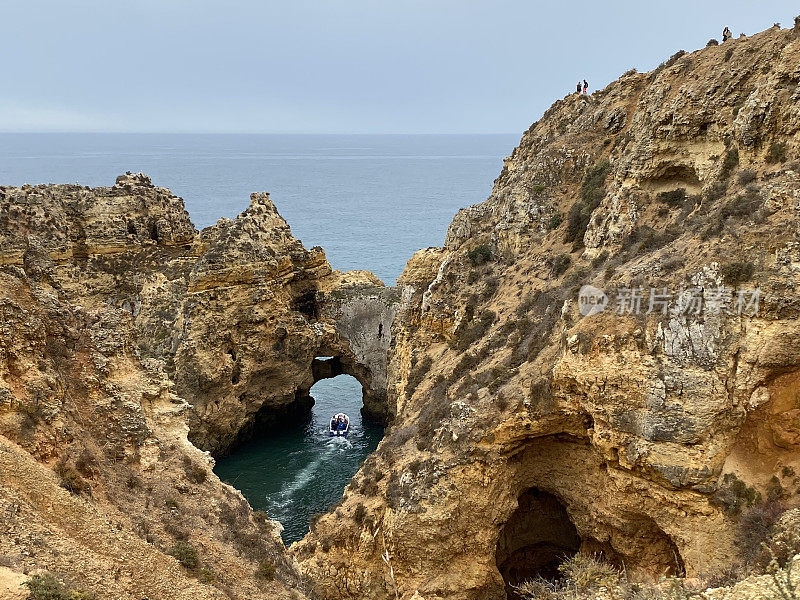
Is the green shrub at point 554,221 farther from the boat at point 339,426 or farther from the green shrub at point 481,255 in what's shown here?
the boat at point 339,426

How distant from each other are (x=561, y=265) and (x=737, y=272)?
10555mm

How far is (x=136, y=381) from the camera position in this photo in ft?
61.8

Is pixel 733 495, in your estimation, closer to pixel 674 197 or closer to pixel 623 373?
pixel 623 373

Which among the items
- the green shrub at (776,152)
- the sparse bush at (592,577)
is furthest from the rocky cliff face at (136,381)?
the green shrub at (776,152)

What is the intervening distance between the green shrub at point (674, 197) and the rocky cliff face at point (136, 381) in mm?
19787

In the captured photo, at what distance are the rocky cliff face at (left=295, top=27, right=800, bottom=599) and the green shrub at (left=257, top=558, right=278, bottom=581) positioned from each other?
18.4ft

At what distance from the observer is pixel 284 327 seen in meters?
41.5

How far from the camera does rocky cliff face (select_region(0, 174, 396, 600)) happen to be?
41.9 feet

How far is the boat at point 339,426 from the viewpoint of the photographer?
146 feet

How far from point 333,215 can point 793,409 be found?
133 meters

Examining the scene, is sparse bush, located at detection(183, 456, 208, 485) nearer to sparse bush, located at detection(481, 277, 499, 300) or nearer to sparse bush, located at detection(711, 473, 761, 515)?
sparse bush, located at detection(711, 473, 761, 515)

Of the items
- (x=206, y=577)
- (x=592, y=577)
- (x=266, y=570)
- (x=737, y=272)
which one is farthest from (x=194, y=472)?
(x=737, y=272)

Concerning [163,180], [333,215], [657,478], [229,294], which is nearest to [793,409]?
[657,478]

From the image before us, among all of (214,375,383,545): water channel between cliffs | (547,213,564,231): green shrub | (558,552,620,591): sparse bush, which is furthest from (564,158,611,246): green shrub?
(214,375,383,545): water channel between cliffs
